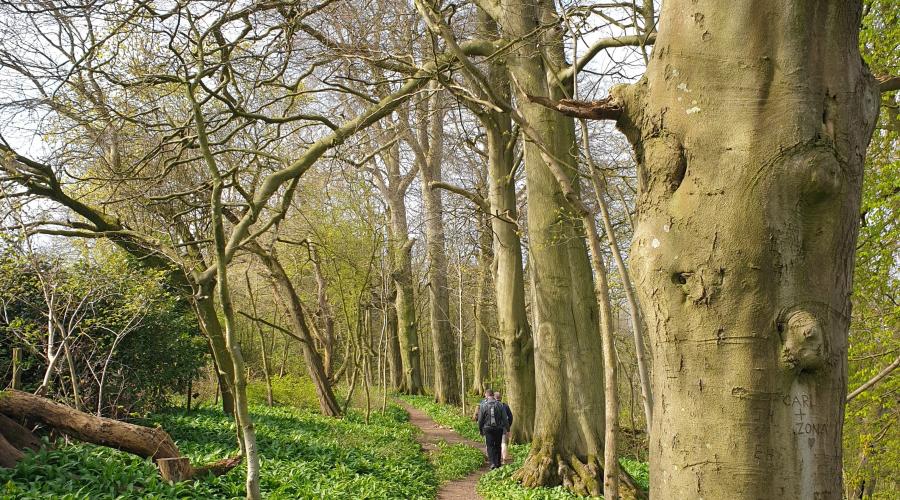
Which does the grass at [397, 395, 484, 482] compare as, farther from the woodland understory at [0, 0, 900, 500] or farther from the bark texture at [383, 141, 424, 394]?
the bark texture at [383, 141, 424, 394]

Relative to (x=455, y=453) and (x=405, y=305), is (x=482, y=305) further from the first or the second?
(x=455, y=453)

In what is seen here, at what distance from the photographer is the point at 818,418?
241 cm

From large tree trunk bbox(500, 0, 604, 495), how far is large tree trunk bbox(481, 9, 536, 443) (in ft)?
11.4

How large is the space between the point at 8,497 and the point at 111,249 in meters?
8.37

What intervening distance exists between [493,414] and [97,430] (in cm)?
689

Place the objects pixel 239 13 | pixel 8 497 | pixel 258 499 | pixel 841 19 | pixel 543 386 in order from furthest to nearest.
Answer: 1. pixel 543 386
2. pixel 239 13
3. pixel 8 497
4. pixel 258 499
5. pixel 841 19

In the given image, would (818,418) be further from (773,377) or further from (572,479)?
(572,479)

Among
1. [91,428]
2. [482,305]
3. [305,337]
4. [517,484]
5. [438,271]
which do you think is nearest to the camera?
[91,428]

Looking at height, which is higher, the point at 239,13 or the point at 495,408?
the point at 239,13

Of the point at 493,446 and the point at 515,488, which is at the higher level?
the point at 493,446

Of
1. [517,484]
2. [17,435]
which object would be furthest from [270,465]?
[517,484]

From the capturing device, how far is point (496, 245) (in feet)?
49.0

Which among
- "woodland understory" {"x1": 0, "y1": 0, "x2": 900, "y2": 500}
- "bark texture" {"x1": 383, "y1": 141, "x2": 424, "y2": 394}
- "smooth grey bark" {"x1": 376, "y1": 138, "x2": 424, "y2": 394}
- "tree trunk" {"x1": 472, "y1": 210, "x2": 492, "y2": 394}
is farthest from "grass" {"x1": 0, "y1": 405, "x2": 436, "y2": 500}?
"bark texture" {"x1": 383, "y1": 141, "x2": 424, "y2": 394}

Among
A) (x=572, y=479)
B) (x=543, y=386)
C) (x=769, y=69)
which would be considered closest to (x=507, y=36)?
(x=543, y=386)
